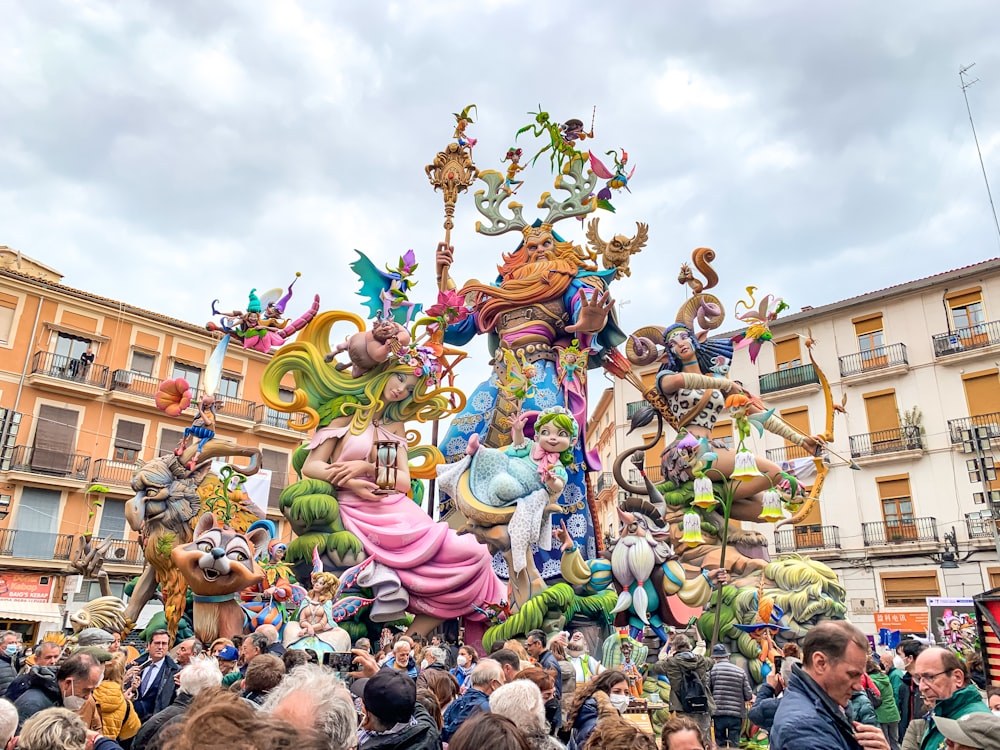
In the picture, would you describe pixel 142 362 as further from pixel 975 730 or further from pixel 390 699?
pixel 975 730

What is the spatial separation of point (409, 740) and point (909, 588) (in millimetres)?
21690

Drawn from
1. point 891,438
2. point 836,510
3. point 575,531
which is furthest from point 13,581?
point 891,438

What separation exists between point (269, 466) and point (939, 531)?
2046 cm

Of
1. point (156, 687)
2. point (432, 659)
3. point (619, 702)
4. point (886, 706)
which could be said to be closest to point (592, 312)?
point (432, 659)

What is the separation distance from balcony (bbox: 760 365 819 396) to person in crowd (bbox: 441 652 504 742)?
22.0m

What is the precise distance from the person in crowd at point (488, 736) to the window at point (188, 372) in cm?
2297

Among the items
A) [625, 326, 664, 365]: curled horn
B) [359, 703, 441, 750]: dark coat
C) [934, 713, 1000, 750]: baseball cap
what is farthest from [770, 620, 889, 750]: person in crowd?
[625, 326, 664, 365]: curled horn

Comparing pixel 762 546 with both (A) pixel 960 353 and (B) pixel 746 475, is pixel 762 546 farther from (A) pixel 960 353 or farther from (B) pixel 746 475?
(A) pixel 960 353

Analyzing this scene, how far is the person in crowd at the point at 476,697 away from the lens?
363 cm

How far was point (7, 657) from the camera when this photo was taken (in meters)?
5.34

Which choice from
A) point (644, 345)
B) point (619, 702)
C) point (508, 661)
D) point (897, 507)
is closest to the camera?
point (619, 702)

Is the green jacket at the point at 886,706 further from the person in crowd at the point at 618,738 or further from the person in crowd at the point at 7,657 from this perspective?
the person in crowd at the point at 7,657

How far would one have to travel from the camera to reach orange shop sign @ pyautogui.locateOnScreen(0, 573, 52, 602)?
17.8m

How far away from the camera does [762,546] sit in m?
12.4
